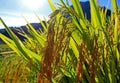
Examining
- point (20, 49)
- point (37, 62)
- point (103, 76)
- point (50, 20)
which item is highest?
point (50, 20)

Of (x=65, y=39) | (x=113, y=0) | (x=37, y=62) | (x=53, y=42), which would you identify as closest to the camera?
(x=53, y=42)

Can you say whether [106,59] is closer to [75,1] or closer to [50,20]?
[75,1]

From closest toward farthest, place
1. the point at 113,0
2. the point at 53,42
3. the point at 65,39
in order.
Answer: the point at 53,42, the point at 65,39, the point at 113,0

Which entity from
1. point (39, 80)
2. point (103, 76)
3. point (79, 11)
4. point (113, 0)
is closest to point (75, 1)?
point (79, 11)

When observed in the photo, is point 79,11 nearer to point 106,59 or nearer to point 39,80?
point 106,59

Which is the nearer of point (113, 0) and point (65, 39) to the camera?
point (65, 39)

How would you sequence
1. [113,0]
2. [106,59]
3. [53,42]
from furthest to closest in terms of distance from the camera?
[113,0]
[106,59]
[53,42]

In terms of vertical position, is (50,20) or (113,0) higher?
(50,20)

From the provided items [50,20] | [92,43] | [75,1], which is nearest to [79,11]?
[75,1]

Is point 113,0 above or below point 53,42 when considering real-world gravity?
below
